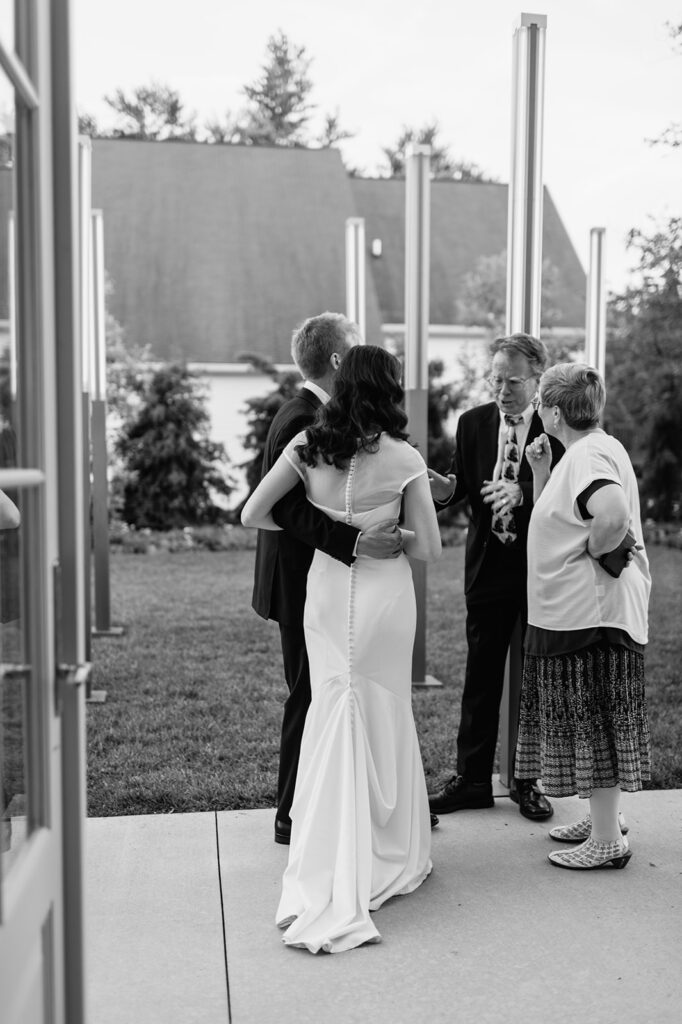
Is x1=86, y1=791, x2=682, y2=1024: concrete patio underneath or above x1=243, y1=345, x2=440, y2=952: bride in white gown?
underneath

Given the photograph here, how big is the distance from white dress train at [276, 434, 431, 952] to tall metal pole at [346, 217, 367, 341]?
4259mm

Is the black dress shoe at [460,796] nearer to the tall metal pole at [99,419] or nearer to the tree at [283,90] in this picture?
the tall metal pole at [99,419]

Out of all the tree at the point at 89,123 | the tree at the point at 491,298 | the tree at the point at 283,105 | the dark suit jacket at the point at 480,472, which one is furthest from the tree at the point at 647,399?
the tree at the point at 283,105

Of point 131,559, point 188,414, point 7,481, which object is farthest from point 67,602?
point 188,414

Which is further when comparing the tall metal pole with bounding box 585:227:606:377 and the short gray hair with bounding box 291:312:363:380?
the tall metal pole with bounding box 585:227:606:377

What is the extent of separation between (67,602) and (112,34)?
35.5 m

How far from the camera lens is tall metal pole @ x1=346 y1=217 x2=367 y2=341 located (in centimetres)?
776

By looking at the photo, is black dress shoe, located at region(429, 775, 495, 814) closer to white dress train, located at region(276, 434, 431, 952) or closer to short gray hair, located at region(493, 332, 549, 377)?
white dress train, located at region(276, 434, 431, 952)

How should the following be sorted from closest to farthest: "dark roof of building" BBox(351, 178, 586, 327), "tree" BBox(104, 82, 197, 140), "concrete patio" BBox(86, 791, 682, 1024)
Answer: "concrete patio" BBox(86, 791, 682, 1024) → "dark roof of building" BBox(351, 178, 586, 327) → "tree" BBox(104, 82, 197, 140)

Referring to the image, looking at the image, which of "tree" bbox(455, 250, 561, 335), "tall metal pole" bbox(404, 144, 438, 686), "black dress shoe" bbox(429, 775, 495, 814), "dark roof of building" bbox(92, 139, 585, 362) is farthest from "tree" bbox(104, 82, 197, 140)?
"black dress shoe" bbox(429, 775, 495, 814)

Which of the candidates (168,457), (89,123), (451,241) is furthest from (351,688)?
(89,123)

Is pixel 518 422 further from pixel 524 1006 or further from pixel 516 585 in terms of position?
pixel 524 1006

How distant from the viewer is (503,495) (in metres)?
4.04

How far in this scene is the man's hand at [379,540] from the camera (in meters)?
3.42
